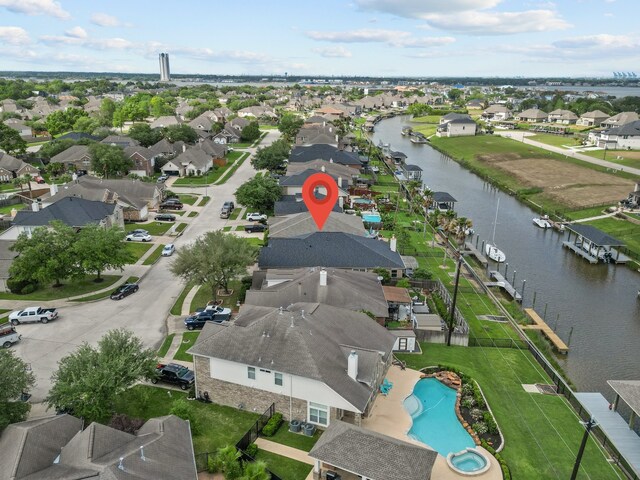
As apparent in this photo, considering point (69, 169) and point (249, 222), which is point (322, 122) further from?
point (249, 222)

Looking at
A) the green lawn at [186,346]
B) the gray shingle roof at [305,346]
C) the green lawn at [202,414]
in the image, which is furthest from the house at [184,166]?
the green lawn at [202,414]

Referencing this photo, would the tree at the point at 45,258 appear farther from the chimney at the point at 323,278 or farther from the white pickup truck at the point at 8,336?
the chimney at the point at 323,278

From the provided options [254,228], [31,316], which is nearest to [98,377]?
[31,316]

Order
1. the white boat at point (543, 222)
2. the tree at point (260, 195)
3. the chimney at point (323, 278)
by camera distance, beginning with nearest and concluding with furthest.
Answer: the chimney at point (323, 278), the tree at point (260, 195), the white boat at point (543, 222)

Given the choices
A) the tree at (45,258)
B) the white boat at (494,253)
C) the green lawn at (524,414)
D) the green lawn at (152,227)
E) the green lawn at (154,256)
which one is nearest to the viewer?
the green lawn at (524,414)

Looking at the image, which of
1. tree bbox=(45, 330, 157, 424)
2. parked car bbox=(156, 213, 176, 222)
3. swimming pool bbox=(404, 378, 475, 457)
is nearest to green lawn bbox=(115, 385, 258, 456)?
tree bbox=(45, 330, 157, 424)
